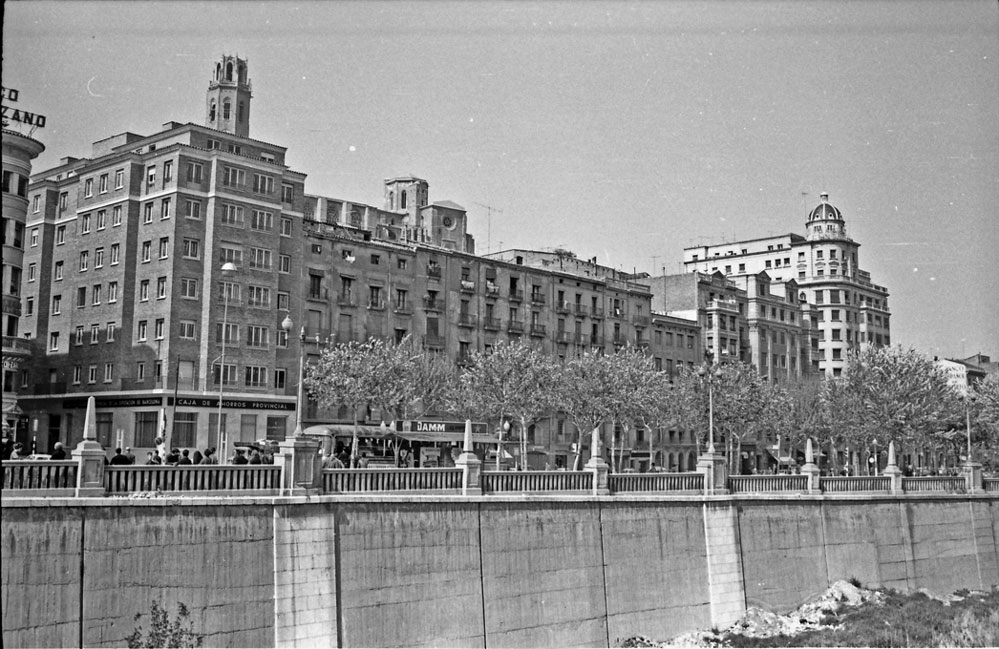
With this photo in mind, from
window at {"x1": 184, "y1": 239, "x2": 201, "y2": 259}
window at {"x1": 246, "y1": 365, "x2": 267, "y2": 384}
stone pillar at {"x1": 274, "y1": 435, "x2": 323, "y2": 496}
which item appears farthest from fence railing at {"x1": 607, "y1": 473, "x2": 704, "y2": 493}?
window at {"x1": 184, "y1": 239, "x2": 201, "y2": 259}

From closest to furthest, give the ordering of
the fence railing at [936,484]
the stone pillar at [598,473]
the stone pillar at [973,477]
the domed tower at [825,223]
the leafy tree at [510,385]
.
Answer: the stone pillar at [598,473] → the fence railing at [936,484] → the stone pillar at [973,477] → the leafy tree at [510,385] → the domed tower at [825,223]

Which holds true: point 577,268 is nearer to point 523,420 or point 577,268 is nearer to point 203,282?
point 523,420

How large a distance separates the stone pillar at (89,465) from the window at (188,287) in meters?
34.6

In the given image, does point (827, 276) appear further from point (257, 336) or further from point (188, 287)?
point (188, 287)

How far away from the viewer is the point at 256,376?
59.3 m

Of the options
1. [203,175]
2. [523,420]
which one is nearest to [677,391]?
[523,420]

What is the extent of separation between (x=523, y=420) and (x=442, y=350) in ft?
41.4

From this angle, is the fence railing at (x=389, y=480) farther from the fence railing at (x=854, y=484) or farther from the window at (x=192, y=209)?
the window at (x=192, y=209)

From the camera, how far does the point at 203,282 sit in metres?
57.3

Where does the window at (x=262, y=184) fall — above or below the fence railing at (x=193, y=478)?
above

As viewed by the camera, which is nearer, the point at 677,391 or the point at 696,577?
the point at 696,577

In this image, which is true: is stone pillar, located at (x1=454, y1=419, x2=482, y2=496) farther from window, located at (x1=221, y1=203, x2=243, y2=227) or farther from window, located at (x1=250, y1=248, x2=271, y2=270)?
window, located at (x1=221, y1=203, x2=243, y2=227)

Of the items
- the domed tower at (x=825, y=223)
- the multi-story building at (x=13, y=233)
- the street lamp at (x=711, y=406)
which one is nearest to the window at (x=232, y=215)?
the multi-story building at (x=13, y=233)

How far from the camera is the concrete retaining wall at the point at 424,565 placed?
71.8 feet
